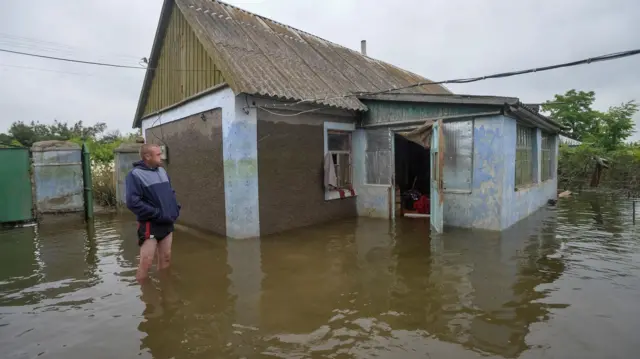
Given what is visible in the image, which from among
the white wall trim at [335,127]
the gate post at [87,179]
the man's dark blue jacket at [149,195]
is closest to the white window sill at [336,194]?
the white wall trim at [335,127]

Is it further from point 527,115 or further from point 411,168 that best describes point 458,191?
point 411,168

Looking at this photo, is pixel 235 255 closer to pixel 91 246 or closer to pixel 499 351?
pixel 91 246

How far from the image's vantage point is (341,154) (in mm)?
9867

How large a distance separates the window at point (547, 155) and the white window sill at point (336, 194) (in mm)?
7518

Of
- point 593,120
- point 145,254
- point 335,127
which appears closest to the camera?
point 145,254

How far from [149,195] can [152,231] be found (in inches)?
19.9

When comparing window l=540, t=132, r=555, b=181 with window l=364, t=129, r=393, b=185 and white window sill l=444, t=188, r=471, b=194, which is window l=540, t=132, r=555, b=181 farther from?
window l=364, t=129, r=393, b=185

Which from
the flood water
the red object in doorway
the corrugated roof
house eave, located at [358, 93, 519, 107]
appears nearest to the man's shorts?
the flood water

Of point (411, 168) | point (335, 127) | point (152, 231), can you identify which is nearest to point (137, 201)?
point (152, 231)

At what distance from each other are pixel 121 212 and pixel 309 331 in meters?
10.6

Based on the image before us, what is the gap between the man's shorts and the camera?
4.66 metres

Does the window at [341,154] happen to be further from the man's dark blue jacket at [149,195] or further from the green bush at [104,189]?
the green bush at [104,189]

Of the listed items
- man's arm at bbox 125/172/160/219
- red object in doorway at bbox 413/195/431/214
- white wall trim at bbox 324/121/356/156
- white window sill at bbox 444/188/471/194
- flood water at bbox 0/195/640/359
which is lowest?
flood water at bbox 0/195/640/359

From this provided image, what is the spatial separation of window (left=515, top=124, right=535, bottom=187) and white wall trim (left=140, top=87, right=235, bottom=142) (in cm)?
747
